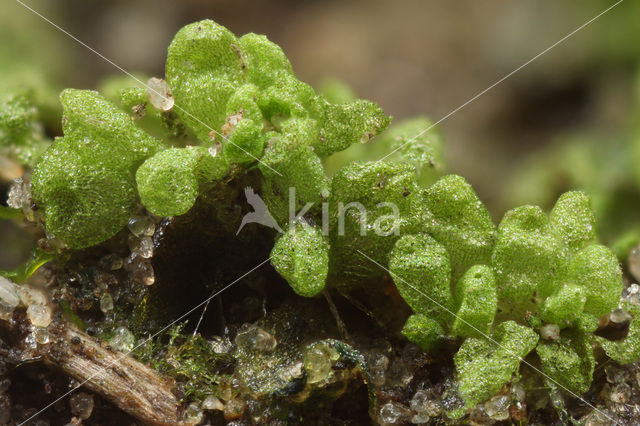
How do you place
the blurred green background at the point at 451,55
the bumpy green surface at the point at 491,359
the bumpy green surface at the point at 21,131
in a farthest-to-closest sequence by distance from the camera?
the blurred green background at the point at 451,55
the bumpy green surface at the point at 21,131
the bumpy green surface at the point at 491,359

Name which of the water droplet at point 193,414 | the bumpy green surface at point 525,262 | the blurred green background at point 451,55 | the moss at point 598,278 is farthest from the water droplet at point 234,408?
the blurred green background at point 451,55

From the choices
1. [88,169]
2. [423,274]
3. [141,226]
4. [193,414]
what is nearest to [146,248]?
[141,226]

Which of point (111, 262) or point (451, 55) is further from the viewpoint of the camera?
point (451, 55)

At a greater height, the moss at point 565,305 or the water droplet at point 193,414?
the moss at point 565,305

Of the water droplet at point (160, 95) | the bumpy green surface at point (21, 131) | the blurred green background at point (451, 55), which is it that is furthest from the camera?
the blurred green background at point (451, 55)

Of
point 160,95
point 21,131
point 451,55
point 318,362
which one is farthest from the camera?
point 451,55

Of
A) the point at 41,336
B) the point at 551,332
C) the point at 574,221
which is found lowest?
→ the point at 41,336

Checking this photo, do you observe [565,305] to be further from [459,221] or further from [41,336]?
[41,336]

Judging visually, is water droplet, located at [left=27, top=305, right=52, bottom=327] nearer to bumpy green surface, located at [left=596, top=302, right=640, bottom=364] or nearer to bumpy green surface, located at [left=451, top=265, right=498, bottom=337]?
bumpy green surface, located at [left=451, top=265, right=498, bottom=337]

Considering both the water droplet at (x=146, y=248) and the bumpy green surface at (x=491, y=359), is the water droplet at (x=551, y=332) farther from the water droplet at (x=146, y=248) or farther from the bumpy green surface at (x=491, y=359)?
the water droplet at (x=146, y=248)
